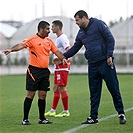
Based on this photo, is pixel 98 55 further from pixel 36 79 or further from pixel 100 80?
pixel 36 79

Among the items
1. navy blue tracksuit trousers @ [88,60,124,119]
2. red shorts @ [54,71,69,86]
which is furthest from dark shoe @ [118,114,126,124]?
red shorts @ [54,71,69,86]

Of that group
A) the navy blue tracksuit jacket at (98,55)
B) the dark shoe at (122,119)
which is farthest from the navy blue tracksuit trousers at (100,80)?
the dark shoe at (122,119)

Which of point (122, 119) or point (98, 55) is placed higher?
point (98, 55)

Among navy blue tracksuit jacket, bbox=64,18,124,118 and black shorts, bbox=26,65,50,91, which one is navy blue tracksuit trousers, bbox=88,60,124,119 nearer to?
navy blue tracksuit jacket, bbox=64,18,124,118

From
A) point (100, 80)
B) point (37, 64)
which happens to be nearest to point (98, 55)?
point (100, 80)

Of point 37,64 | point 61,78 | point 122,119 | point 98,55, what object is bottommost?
point 122,119

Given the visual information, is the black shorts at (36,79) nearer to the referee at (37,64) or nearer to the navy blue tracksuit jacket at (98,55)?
the referee at (37,64)

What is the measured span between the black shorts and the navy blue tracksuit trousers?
862mm

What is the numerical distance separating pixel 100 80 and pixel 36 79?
1.20m

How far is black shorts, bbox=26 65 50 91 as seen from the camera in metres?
9.66

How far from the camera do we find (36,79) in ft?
31.8

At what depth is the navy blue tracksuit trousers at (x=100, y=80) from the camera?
9.59 m

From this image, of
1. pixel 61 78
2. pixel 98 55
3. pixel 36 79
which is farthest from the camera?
pixel 61 78

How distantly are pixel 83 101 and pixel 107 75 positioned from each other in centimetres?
533
